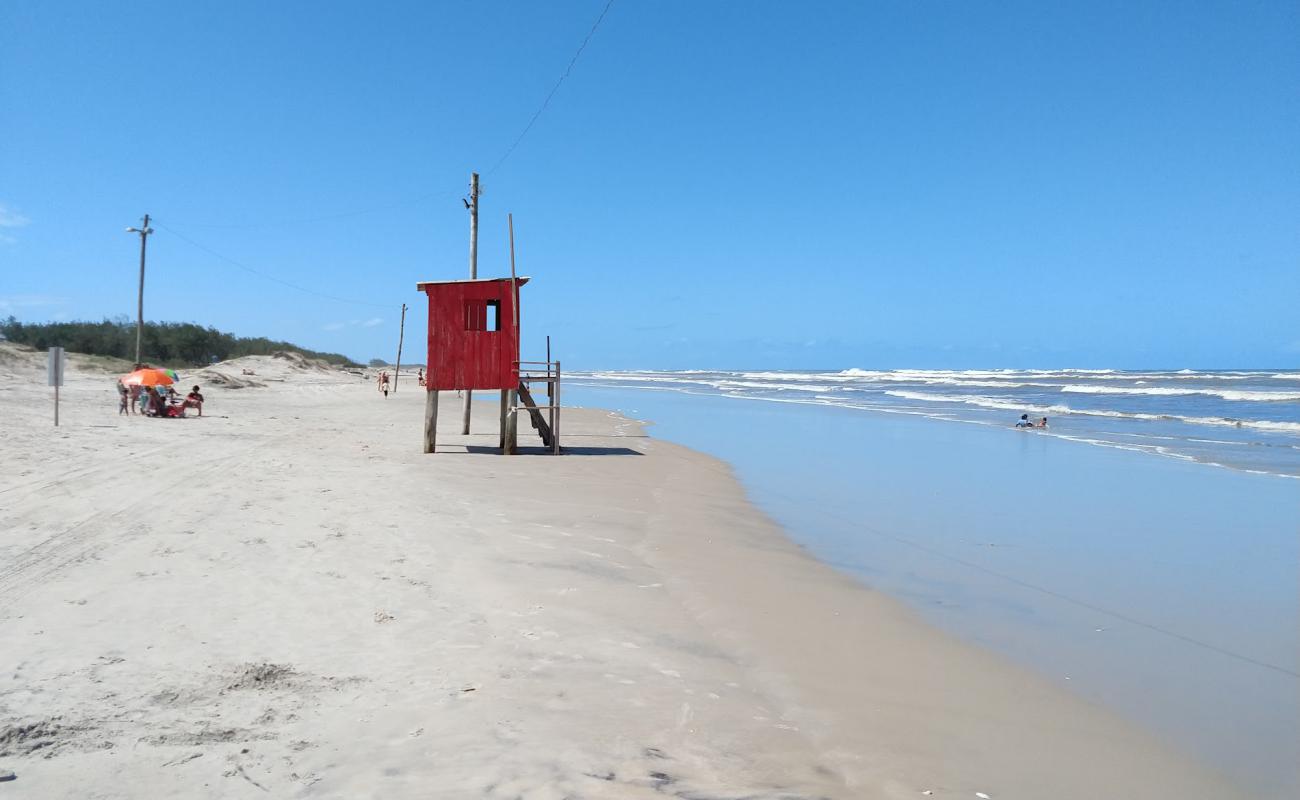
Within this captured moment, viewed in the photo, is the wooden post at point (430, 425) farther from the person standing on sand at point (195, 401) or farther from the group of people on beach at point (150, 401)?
the person standing on sand at point (195, 401)

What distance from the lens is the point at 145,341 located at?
162 ft

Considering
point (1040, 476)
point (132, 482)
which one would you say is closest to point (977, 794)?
point (132, 482)

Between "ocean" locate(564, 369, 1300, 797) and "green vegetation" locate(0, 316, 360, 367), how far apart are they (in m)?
36.9

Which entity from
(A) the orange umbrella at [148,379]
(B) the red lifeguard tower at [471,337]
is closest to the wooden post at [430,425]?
(B) the red lifeguard tower at [471,337]

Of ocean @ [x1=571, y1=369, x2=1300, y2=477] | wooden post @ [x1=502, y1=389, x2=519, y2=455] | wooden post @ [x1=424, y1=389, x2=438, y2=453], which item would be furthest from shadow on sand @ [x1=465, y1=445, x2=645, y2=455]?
ocean @ [x1=571, y1=369, x2=1300, y2=477]

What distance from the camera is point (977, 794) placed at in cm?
373

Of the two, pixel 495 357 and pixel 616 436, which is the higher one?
pixel 495 357

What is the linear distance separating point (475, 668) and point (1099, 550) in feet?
24.5

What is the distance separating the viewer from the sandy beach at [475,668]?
3.64 meters

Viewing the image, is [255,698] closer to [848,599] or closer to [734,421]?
[848,599]

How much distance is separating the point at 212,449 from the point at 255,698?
37.2ft

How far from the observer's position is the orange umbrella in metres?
19.5

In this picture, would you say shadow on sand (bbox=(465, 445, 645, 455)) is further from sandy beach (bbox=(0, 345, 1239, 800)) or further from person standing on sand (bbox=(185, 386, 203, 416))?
person standing on sand (bbox=(185, 386, 203, 416))

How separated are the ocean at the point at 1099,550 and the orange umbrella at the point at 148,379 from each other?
12709 mm
